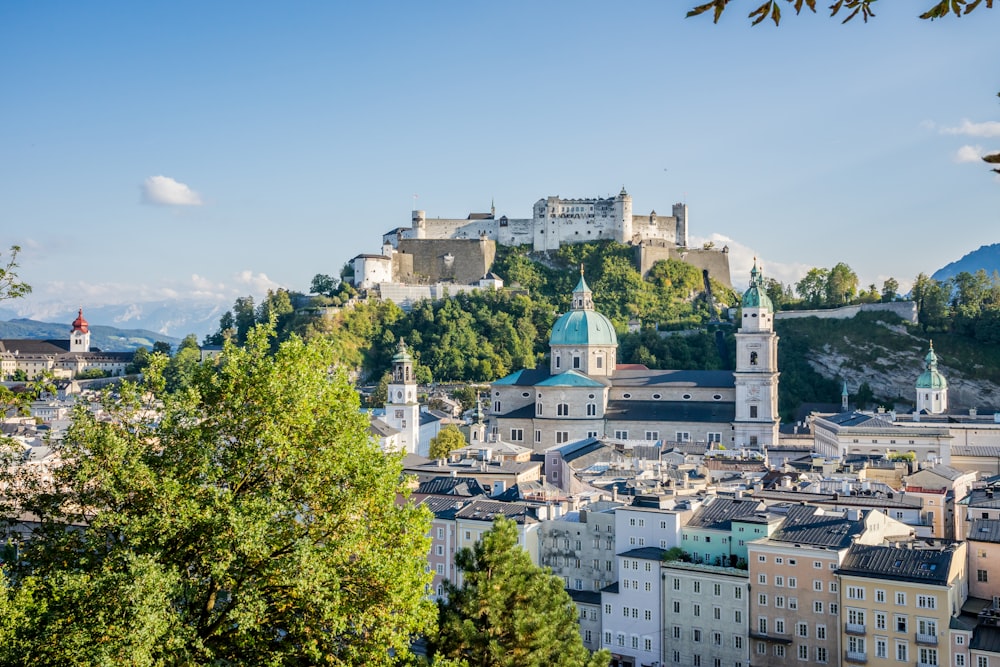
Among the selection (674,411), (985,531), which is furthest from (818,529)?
(674,411)

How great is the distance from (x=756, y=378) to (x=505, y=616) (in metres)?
43.4

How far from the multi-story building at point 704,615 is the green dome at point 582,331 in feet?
117

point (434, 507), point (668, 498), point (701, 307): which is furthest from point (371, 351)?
point (668, 498)

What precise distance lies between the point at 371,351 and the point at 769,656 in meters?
63.6

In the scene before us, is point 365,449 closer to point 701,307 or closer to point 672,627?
point 672,627

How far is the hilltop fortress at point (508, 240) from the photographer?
102m

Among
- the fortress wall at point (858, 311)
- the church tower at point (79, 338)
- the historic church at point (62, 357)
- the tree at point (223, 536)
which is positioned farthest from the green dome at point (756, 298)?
the church tower at point (79, 338)

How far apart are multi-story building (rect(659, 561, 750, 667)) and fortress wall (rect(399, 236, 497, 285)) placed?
70.2 meters

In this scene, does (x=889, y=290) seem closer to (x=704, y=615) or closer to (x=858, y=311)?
(x=858, y=311)

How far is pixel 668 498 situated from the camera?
122 ft

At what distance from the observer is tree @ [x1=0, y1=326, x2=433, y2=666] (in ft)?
44.7

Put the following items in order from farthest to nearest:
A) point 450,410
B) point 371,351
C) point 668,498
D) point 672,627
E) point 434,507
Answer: point 371,351 → point 450,410 → point 434,507 → point 668,498 → point 672,627

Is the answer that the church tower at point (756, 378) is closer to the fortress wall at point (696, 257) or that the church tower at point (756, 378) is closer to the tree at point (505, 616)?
the fortress wall at point (696, 257)

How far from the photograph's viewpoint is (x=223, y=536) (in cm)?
1427
